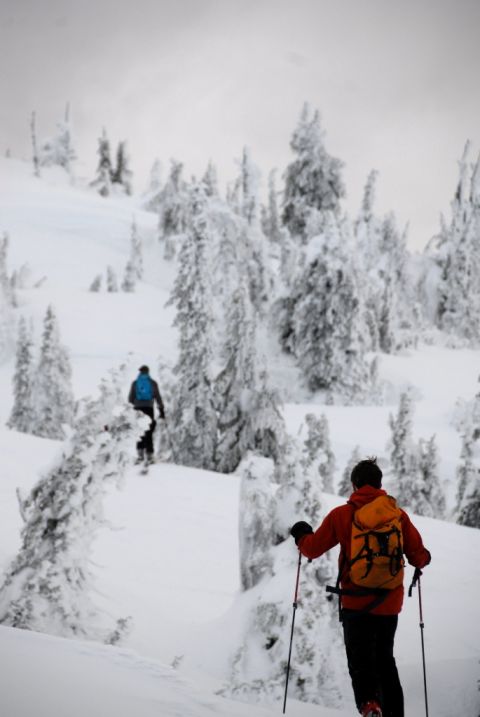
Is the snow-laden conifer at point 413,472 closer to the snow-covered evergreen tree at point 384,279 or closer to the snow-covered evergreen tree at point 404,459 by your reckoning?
the snow-covered evergreen tree at point 404,459

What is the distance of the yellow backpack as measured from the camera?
10.4 feet

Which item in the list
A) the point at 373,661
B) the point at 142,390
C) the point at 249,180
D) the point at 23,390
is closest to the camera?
the point at 373,661

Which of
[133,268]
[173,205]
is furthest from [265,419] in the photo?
[173,205]

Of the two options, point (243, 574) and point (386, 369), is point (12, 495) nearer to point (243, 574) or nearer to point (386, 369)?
point (243, 574)

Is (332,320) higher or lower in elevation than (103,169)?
lower

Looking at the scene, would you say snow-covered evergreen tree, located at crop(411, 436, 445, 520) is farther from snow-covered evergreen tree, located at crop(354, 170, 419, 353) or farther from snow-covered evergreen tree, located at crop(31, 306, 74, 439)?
snow-covered evergreen tree, located at crop(31, 306, 74, 439)

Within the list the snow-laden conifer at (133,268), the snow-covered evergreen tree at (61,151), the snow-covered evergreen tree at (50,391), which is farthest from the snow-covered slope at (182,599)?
the snow-covered evergreen tree at (61,151)

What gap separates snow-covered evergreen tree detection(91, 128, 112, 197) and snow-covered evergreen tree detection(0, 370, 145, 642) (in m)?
84.5

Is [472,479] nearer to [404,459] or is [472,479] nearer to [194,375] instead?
[404,459]

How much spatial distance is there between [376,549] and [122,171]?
94265 mm

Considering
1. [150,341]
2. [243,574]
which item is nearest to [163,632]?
[243,574]

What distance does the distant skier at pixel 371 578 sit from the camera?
3193 mm

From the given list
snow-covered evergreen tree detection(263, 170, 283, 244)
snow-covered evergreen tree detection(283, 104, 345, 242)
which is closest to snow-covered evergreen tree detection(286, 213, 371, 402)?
snow-covered evergreen tree detection(283, 104, 345, 242)

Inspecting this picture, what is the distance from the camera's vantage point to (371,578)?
3.20 metres
